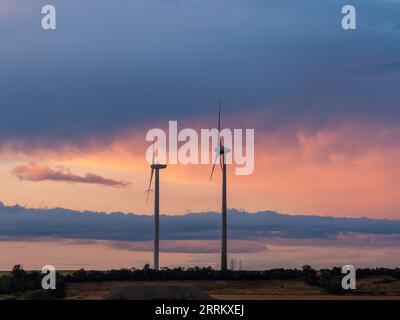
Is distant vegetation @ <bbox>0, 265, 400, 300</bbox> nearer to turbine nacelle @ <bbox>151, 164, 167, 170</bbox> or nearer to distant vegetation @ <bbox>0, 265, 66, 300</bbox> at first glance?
distant vegetation @ <bbox>0, 265, 66, 300</bbox>

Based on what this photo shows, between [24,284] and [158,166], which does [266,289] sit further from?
[24,284]

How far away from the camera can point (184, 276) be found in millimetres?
110562

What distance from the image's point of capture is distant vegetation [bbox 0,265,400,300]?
105537 mm

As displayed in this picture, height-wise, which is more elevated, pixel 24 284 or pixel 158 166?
pixel 158 166

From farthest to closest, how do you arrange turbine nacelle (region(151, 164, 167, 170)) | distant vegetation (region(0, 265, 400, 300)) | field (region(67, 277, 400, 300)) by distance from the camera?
1. turbine nacelle (region(151, 164, 167, 170))
2. distant vegetation (region(0, 265, 400, 300))
3. field (region(67, 277, 400, 300))

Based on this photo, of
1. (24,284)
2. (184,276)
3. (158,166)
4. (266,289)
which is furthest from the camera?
(158,166)

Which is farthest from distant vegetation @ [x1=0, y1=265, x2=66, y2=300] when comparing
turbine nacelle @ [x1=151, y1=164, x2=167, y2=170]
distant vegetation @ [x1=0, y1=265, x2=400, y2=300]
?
turbine nacelle @ [x1=151, y1=164, x2=167, y2=170]

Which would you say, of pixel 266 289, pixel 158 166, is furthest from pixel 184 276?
pixel 158 166

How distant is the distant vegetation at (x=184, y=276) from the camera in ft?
346

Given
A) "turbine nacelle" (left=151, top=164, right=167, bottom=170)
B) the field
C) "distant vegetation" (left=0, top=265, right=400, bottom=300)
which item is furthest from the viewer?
"turbine nacelle" (left=151, top=164, right=167, bottom=170)
